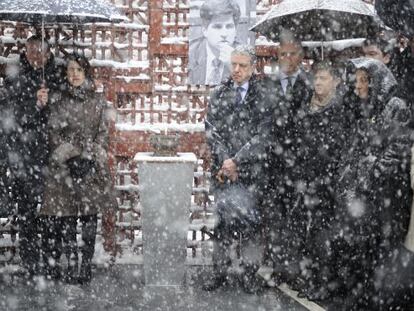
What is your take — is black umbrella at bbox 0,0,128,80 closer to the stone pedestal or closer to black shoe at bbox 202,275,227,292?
the stone pedestal

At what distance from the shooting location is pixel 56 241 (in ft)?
25.5

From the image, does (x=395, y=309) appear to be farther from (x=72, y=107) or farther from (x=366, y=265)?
(x=72, y=107)

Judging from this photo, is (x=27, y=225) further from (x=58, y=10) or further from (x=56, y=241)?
(x=58, y=10)

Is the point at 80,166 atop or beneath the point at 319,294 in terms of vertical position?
atop

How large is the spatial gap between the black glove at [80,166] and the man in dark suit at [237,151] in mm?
1190

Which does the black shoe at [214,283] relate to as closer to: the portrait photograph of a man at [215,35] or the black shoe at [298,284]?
the black shoe at [298,284]

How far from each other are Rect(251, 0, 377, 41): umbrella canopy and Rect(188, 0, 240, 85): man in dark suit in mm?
489

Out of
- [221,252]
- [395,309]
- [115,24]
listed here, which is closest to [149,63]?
[115,24]

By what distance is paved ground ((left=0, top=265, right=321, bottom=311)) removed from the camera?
272 inches

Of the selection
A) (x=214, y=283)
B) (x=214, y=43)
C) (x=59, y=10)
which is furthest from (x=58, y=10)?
(x=214, y=283)

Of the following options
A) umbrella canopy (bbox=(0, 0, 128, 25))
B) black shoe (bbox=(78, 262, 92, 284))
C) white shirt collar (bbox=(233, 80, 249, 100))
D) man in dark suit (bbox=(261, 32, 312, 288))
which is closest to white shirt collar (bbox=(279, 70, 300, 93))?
man in dark suit (bbox=(261, 32, 312, 288))

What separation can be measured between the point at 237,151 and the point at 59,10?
2088mm

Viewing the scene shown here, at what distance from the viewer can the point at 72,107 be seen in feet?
25.0

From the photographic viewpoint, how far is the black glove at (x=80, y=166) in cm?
759
